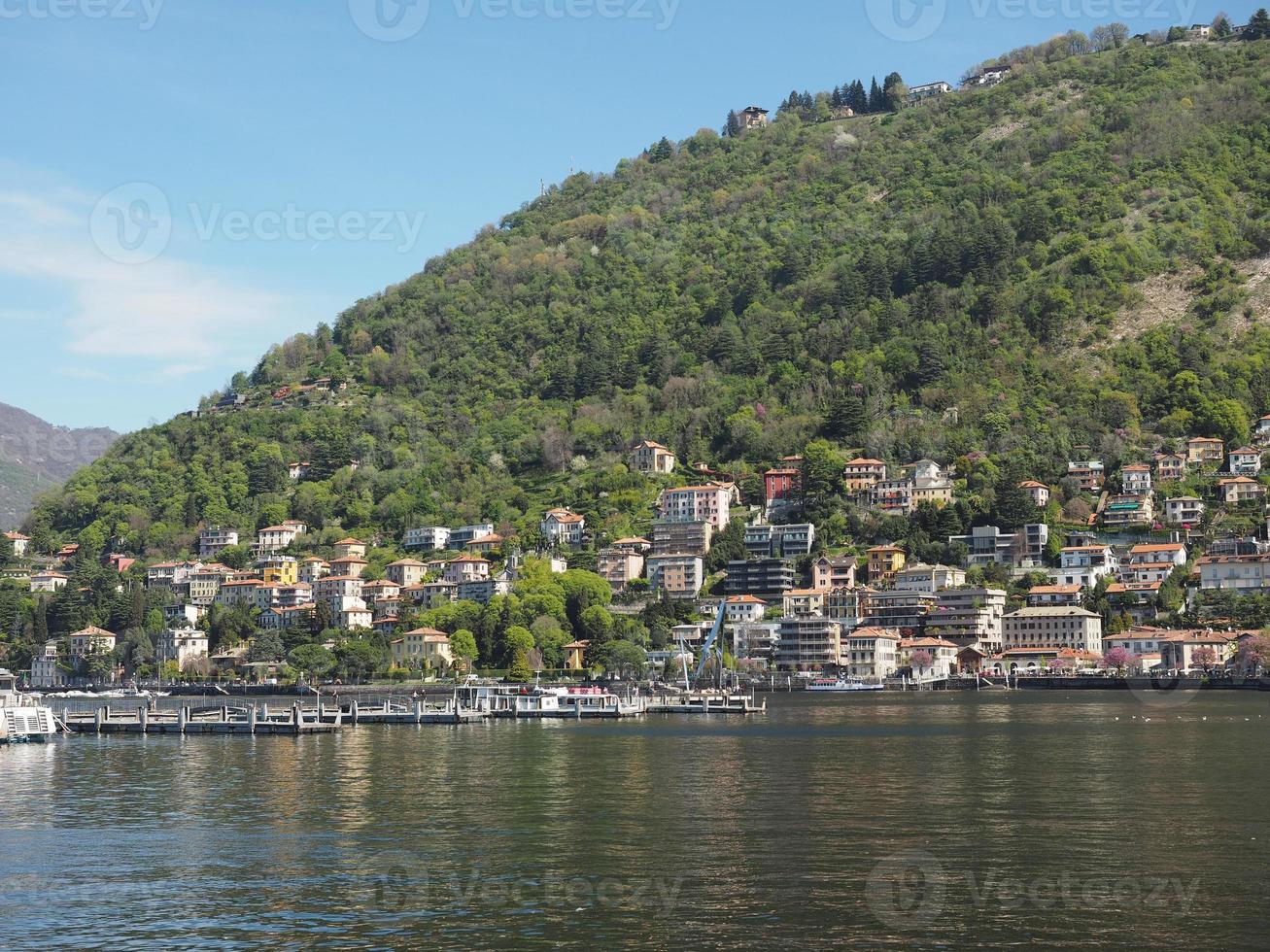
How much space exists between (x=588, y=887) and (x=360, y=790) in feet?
54.4

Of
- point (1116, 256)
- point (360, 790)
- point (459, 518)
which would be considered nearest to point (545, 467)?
point (459, 518)

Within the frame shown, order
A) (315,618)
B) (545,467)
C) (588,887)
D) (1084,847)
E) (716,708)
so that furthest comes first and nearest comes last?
1. (545,467)
2. (315,618)
3. (716,708)
4. (1084,847)
5. (588,887)

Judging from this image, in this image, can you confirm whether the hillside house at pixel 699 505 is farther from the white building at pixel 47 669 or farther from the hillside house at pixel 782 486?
the white building at pixel 47 669

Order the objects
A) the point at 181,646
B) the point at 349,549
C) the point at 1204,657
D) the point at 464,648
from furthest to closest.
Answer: the point at 349,549, the point at 181,646, the point at 464,648, the point at 1204,657

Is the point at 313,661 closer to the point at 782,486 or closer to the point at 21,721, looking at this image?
the point at 782,486

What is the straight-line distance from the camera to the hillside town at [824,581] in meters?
113

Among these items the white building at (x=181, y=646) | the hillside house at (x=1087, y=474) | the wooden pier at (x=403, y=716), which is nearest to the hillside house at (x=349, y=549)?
the white building at (x=181, y=646)

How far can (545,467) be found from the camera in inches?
6575

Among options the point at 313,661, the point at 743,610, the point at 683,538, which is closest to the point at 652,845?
the point at 313,661

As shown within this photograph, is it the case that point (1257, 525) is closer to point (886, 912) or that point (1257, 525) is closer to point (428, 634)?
point (428, 634)

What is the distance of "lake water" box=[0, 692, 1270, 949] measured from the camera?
2583 cm

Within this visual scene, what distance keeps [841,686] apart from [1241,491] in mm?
41426

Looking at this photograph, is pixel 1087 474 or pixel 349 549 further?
pixel 349 549

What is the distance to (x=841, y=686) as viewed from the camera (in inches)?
4272
